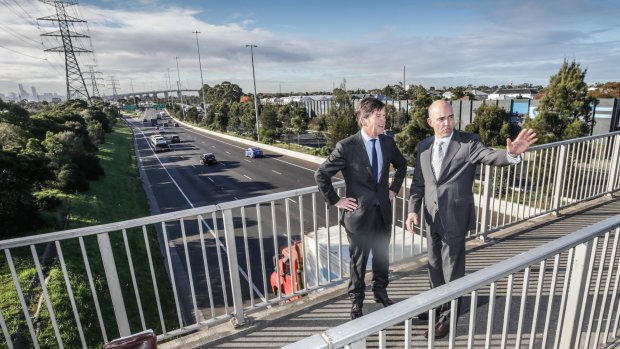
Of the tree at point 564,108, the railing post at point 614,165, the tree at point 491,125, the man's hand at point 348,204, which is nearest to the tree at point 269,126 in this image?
the tree at point 491,125

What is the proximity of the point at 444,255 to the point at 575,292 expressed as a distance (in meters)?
0.92

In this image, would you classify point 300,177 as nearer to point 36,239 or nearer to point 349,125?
point 349,125

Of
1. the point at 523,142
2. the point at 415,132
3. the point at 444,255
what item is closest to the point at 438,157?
the point at 523,142

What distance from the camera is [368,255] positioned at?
3.19 meters

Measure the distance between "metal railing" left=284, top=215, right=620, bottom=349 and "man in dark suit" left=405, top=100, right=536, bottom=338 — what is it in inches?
19.8

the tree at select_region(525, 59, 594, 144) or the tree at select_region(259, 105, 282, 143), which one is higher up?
the tree at select_region(525, 59, 594, 144)

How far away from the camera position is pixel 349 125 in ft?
87.9

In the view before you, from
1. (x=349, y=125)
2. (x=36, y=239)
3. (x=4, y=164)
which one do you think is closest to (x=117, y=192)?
(x=4, y=164)

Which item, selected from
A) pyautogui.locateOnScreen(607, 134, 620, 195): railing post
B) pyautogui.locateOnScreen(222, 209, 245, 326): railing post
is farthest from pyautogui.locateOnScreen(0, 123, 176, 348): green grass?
pyautogui.locateOnScreen(607, 134, 620, 195): railing post

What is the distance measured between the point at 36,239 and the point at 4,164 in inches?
453

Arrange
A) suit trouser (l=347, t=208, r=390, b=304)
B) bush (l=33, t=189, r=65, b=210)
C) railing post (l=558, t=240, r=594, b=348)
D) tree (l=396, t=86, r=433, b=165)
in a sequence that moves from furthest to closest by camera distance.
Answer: tree (l=396, t=86, r=433, b=165) → bush (l=33, t=189, r=65, b=210) → suit trouser (l=347, t=208, r=390, b=304) → railing post (l=558, t=240, r=594, b=348)

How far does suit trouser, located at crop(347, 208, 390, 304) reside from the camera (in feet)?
10.2

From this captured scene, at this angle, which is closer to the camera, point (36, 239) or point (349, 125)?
point (36, 239)

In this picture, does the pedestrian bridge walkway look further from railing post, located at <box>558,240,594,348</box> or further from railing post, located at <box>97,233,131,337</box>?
railing post, located at <box>97,233,131,337</box>
